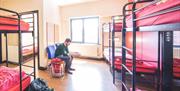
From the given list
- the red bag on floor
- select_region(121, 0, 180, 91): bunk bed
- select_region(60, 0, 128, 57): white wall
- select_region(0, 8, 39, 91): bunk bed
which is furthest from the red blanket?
select_region(60, 0, 128, 57): white wall

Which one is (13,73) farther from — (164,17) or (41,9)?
(41,9)

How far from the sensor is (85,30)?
245 inches

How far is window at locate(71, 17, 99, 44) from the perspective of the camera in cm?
598

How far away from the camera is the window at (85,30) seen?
19.6 feet

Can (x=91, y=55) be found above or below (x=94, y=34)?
below

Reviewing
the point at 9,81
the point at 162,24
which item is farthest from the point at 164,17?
the point at 9,81

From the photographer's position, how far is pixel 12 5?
4.84m

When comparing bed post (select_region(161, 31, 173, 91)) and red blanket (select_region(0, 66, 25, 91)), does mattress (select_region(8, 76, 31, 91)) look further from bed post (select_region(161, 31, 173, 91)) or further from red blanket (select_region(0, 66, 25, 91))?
bed post (select_region(161, 31, 173, 91))

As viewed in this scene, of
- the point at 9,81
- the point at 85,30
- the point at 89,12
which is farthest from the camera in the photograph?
the point at 85,30

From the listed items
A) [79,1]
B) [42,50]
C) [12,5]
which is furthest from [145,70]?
[12,5]

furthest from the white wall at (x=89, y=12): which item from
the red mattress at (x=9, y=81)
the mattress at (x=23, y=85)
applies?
the red mattress at (x=9, y=81)

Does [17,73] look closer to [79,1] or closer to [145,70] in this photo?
[145,70]

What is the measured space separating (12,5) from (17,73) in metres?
→ 3.34

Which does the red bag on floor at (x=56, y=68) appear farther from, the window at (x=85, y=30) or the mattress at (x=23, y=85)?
the window at (x=85, y=30)
